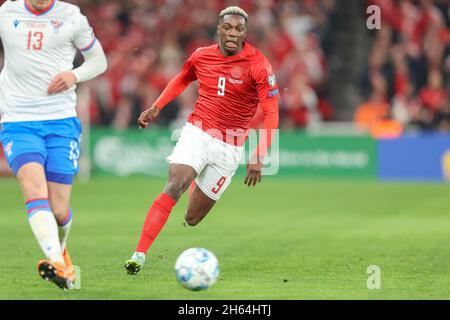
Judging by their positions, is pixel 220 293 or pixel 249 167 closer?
pixel 220 293

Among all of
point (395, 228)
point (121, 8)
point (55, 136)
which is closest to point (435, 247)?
point (395, 228)

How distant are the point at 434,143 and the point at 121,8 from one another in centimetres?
930

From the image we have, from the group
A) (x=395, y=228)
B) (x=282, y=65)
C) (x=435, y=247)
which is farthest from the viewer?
(x=282, y=65)

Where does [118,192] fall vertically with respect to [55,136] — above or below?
above

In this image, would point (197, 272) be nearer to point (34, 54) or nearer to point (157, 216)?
point (157, 216)

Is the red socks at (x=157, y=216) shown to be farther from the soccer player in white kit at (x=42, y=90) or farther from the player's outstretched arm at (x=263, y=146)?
the soccer player in white kit at (x=42, y=90)

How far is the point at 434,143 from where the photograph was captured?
21.7 metres

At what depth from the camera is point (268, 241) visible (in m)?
12.8

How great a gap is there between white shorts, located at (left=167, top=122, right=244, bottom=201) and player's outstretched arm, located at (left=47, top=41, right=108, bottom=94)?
1.30 meters

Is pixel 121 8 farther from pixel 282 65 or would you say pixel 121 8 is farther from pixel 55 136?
pixel 55 136

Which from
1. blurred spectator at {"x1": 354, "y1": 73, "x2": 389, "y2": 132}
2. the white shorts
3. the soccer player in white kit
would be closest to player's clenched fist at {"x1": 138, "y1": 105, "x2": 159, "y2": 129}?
the white shorts

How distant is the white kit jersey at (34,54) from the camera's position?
340 inches

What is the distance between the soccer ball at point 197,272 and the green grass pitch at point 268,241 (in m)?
0.10
